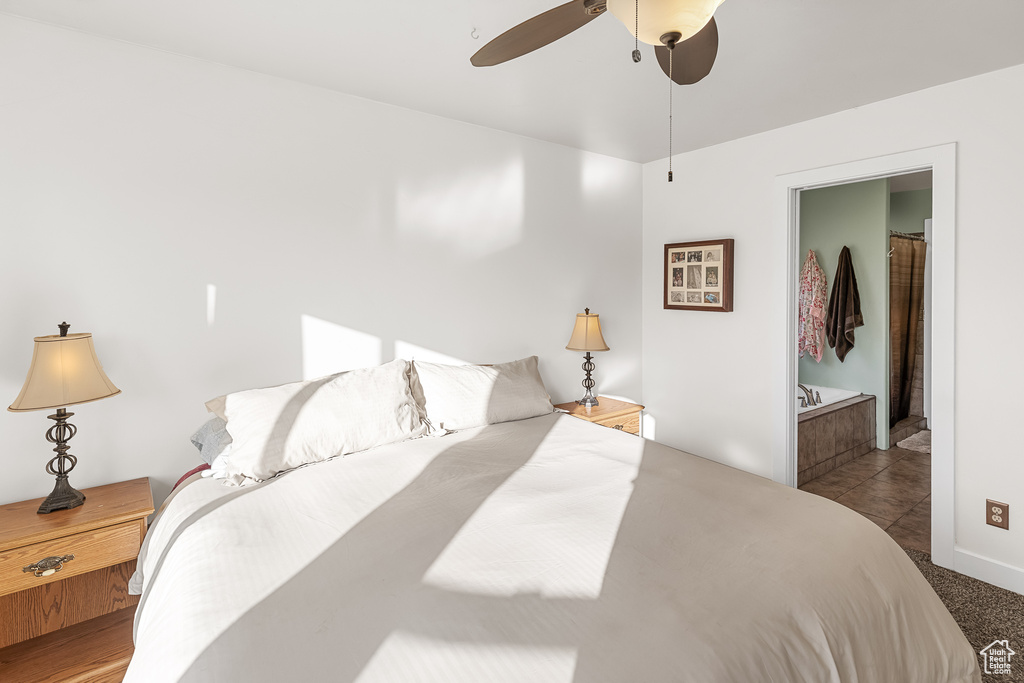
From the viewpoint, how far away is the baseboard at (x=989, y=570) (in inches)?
95.1

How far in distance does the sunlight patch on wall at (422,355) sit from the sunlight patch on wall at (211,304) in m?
0.91

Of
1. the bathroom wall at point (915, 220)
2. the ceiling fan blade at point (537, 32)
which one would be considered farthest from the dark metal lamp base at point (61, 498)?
the bathroom wall at point (915, 220)

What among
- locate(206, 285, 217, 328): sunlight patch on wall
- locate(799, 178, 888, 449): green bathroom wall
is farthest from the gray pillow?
locate(799, 178, 888, 449): green bathroom wall

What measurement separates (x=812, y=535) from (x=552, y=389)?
89.2 inches

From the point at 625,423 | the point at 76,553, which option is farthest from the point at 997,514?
the point at 76,553

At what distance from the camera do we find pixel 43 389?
68.9 inches

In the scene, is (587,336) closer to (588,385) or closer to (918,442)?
(588,385)

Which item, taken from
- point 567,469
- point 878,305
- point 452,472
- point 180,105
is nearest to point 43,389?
point 180,105

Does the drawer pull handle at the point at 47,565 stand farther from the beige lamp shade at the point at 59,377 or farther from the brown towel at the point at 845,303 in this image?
the brown towel at the point at 845,303

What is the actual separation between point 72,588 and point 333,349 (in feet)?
4.66

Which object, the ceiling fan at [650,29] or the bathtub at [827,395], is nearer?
the ceiling fan at [650,29]

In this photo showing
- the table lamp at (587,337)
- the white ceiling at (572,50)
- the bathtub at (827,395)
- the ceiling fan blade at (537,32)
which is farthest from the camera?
the bathtub at (827,395)

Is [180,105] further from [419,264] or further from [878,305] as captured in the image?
[878,305]

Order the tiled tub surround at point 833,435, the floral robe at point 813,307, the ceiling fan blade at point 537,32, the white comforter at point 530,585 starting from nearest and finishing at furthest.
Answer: the white comforter at point 530,585
the ceiling fan blade at point 537,32
the tiled tub surround at point 833,435
the floral robe at point 813,307
